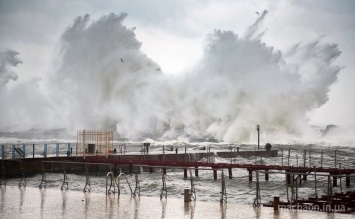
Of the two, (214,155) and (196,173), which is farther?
(214,155)

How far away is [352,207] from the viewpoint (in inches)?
866

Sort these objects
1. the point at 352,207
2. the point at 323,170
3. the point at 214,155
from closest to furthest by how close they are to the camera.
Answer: the point at 352,207, the point at 323,170, the point at 214,155

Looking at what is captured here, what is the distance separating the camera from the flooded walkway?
50.2 feet

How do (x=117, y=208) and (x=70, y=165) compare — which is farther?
(x=70, y=165)

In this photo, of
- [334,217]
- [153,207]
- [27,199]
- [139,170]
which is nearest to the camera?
[334,217]

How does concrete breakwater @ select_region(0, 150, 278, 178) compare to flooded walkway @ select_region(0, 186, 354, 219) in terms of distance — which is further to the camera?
concrete breakwater @ select_region(0, 150, 278, 178)

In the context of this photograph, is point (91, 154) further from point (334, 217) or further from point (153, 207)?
point (334, 217)

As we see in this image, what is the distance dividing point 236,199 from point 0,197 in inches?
584

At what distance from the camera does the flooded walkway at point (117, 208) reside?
15.3m

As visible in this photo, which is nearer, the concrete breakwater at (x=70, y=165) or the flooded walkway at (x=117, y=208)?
the flooded walkway at (x=117, y=208)

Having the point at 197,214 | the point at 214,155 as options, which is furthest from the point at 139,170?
the point at 197,214

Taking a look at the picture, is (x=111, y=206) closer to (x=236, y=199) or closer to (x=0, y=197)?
(x=0, y=197)

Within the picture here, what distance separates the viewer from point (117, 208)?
16.8 metres

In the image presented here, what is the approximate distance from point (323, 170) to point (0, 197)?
83.0 feet
